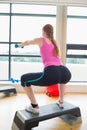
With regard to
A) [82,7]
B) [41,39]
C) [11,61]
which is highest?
[82,7]

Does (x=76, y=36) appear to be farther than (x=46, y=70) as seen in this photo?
Yes

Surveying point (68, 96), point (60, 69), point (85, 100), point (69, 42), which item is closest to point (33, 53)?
point (69, 42)

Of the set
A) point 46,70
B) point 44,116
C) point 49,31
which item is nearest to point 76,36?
point 49,31

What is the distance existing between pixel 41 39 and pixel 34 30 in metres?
2.61

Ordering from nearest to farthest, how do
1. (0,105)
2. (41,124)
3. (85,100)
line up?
1. (41,124)
2. (0,105)
3. (85,100)

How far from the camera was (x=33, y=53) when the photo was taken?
548 cm

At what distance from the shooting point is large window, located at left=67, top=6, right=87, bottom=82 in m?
5.44

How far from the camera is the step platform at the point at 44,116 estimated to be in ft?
9.24

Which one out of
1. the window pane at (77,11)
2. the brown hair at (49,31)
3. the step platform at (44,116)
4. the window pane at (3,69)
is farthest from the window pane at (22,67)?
the brown hair at (49,31)

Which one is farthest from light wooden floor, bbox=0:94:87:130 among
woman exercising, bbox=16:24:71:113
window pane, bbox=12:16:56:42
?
window pane, bbox=12:16:56:42

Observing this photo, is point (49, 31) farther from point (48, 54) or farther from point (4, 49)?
point (4, 49)

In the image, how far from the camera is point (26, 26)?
18.0ft

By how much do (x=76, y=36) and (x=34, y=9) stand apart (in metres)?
1.24

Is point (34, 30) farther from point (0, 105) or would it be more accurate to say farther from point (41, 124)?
point (41, 124)
